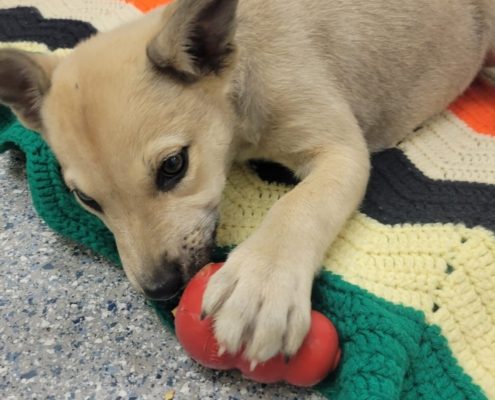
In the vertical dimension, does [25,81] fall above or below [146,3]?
above

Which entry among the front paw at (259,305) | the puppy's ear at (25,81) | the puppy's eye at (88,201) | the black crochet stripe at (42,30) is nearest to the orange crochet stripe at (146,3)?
the black crochet stripe at (42,30)

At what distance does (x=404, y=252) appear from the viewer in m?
1.89

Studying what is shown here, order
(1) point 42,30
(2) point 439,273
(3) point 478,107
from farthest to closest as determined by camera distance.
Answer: (1) point 42,30 → (3) point 478,107 → (2) point 439,273

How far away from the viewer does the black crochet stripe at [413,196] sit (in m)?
2.02

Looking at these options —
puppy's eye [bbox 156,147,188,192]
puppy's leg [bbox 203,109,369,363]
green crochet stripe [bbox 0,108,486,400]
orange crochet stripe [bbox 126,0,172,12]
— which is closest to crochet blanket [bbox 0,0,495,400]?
green crochet stripe [bbox 0,108,486,400]

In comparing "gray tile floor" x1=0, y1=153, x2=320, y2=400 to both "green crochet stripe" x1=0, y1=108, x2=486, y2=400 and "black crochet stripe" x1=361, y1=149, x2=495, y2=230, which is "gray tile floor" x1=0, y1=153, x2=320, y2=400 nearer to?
"green crochet stripe" x1=0, y1=108, x2=486, y2=400

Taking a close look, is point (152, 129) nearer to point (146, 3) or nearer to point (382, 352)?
point (382, 352)

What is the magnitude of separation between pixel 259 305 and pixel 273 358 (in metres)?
0.13

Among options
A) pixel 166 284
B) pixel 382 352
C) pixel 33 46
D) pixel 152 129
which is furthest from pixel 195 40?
pixel 33 46

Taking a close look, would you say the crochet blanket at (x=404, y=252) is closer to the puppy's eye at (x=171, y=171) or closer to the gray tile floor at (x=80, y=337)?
the gray tile floor at (x=80, y=337)

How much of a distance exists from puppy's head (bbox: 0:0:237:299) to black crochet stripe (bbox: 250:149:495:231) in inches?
18.8

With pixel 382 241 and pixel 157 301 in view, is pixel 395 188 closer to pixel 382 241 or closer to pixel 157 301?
pixel 382 241

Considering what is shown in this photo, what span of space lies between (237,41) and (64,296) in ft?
3.30

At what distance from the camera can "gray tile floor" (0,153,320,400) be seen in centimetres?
173
